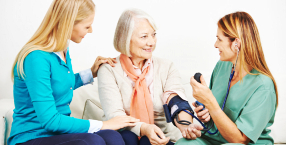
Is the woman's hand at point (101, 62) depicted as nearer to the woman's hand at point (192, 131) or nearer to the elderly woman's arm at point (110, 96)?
the elderly woman's arm at point (110, 96)

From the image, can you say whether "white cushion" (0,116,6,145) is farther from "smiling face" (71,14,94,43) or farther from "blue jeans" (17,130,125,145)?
"smiling face" (71,14,94,43)

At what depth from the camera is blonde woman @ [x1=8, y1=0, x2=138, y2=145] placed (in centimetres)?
118

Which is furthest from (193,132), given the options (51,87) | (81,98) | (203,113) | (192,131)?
(81,98)

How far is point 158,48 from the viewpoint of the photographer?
2.35 m

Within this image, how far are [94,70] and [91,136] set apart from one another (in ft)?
2.07

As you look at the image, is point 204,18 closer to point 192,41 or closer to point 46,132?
point 192,41

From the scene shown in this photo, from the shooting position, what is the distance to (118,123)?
55.3 inches

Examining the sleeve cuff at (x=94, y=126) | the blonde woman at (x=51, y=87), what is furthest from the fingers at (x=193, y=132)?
the sleeve cuff at (x=94, y=126)

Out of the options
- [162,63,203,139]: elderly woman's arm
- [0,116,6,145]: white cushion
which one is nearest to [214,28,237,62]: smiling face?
[162,63,203,139]: elderly woman's arm

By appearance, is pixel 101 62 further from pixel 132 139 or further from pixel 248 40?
pixel 248 40

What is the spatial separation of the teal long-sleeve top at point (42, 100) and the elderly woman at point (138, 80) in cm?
28

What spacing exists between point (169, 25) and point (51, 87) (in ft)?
4.38

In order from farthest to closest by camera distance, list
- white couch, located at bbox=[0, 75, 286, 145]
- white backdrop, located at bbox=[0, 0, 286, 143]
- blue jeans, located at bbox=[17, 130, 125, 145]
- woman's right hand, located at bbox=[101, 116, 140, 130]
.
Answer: white backdrop, located at bbox=[0, 0, 286, 143], white couch, located at bbox=[0, 75, 286, 145], woman's right hand, located at bbox=[101, 116, 140, 130], blue jeans, located at bbox=[17, 130, 125, 145]

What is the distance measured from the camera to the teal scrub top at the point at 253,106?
128cm
